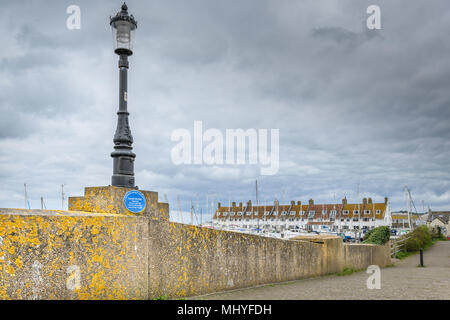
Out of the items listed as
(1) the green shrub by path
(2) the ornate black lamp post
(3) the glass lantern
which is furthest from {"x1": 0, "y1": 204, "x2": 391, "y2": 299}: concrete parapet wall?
(1) the green shrub by path

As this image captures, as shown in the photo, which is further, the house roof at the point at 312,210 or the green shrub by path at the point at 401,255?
the house roof at the point at 312,210

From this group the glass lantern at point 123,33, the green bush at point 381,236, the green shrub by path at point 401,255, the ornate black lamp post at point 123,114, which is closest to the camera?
the ornate black lamp post at point 123,114

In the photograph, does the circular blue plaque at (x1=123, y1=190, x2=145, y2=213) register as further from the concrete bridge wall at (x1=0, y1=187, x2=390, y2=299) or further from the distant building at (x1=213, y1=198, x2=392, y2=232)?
Answer: the distant building at (x1=213, y1=198, x2=392, y2=232)

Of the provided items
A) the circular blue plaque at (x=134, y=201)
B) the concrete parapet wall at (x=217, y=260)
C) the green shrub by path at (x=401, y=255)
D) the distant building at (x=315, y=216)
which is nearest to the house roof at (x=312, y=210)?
the distant building at (x=315, y=216)

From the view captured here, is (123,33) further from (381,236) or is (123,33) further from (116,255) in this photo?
(381,236)

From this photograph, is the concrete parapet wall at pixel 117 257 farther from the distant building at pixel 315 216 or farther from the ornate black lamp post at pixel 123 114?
the distant building at pixel 315 216

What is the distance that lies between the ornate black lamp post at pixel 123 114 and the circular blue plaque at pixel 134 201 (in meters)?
0.44

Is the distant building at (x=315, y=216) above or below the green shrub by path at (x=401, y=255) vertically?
below

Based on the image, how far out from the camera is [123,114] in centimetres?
744

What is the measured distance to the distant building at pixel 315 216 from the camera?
3772 inches

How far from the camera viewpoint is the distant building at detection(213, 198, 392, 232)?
3772 inches

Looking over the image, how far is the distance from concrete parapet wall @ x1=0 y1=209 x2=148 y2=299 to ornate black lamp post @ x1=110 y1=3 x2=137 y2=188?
1513 millimetres
